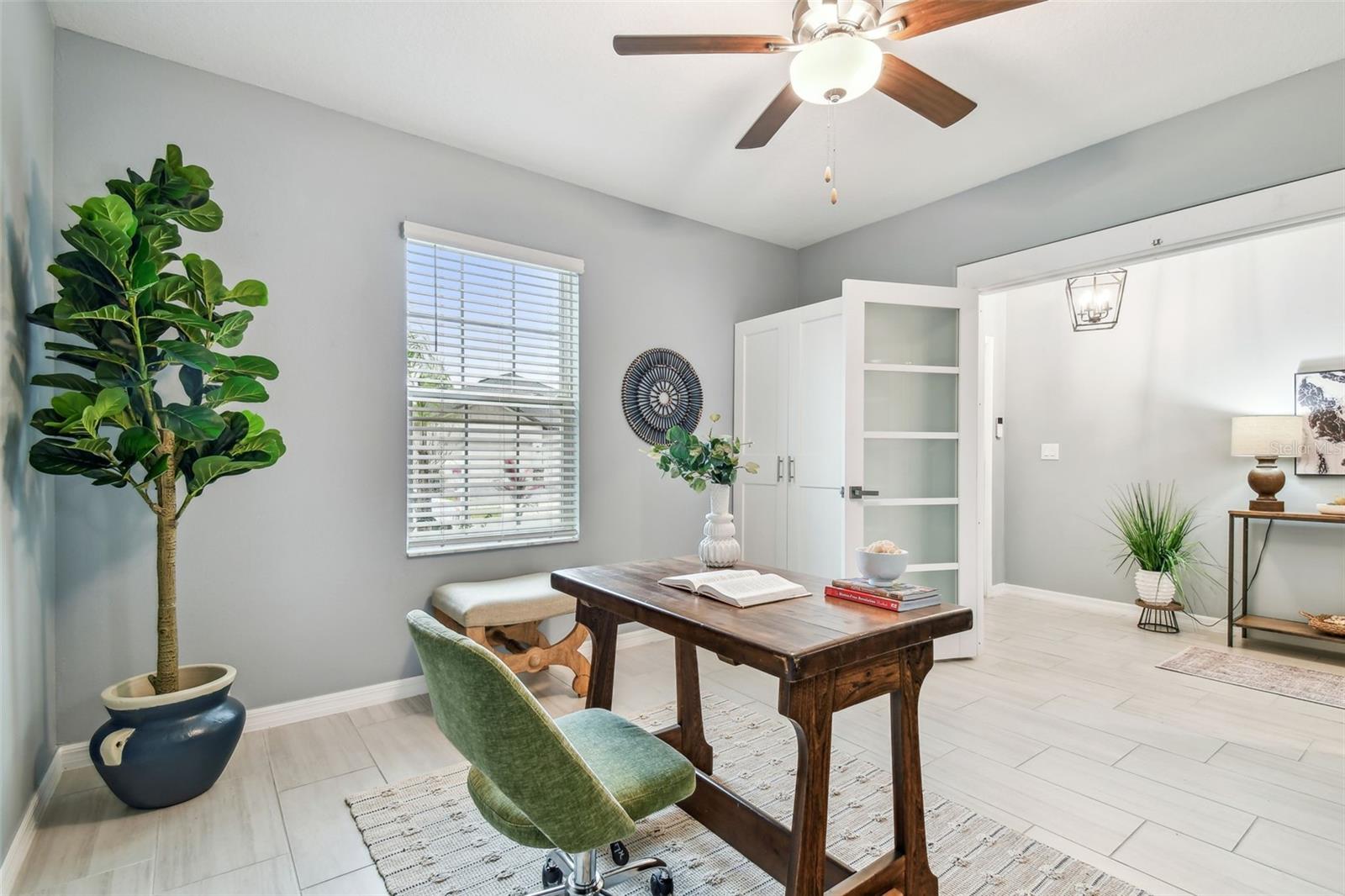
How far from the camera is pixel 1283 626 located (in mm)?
3793

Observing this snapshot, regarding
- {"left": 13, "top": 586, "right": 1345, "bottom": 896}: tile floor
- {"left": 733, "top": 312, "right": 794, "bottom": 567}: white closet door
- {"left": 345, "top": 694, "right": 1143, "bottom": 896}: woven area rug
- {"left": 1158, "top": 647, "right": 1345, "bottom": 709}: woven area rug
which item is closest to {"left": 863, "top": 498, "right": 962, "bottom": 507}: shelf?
{"left": 733, "top": 312, "right": 794, "bottom": 567}: white closet door

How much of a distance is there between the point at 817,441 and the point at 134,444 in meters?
3.23

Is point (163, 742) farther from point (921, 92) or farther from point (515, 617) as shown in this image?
point (921, 92)

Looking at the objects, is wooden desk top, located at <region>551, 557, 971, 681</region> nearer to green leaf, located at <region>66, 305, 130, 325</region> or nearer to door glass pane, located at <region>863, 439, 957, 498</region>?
green leaf, located at <region>66, 305, 130, 325</region>

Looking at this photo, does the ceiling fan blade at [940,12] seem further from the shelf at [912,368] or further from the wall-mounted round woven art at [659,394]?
the wall-mounted round woven art at [659,394]

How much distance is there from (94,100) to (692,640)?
9.94 ft

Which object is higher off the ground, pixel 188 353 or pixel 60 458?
pixel 188 353

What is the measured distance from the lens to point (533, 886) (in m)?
1.74

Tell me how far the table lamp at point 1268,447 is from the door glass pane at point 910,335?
6.83 feet

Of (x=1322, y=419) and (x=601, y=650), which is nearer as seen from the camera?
(x=601, y=650)

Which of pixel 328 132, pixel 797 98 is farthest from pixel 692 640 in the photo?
pixel 328 132

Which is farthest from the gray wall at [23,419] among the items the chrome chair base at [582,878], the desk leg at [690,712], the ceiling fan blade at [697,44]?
the desk leg at [690,712]

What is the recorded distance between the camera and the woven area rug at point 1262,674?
3186mm

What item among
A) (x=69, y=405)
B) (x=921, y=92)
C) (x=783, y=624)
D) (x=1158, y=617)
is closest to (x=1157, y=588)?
(x=1158, y=617)
